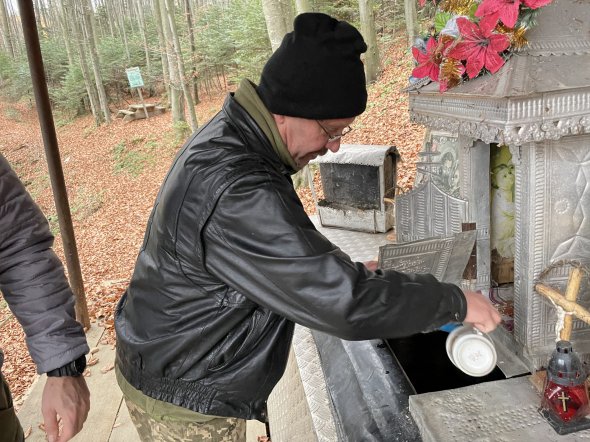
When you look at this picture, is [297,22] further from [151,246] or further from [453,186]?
[453,186]

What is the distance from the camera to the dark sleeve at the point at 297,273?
1.21 metres

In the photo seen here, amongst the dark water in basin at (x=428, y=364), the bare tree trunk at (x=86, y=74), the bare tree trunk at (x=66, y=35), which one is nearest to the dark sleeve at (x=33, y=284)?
the dark water in basin at (x=428, y=364)

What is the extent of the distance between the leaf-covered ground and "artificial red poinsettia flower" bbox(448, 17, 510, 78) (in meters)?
4.59

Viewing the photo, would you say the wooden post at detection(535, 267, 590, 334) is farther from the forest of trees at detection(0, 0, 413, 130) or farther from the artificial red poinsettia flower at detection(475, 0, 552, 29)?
the forest of trees at detection(0, 0, 413, 130)

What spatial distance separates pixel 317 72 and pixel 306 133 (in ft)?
0.66

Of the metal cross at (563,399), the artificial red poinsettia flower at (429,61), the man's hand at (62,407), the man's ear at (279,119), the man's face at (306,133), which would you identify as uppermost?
the artificial red poinsettia flower at (429,61)

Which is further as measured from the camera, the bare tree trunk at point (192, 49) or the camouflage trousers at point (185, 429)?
the bare tree trunk at point (192, 49)

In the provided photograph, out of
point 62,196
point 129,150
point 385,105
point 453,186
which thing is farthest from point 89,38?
point 453,186

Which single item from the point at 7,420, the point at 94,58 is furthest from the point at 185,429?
the point at 94,58

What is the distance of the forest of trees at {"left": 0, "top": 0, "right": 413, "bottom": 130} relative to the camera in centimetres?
1514

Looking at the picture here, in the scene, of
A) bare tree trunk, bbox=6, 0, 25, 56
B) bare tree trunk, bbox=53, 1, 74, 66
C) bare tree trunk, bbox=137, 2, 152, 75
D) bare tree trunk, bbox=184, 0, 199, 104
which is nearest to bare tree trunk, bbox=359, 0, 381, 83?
bare tree trunk, bbox=184, 0, 199, 104

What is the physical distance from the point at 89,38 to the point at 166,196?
22484 mm

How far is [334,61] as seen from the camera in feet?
4.42

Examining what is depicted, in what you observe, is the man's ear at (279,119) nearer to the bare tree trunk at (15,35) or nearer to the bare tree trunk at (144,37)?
the bare tree trunk at (144,37)
